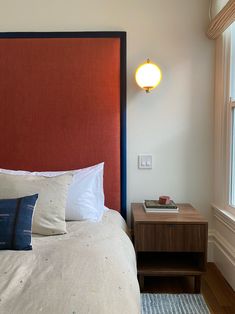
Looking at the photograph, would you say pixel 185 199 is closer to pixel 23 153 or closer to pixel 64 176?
pixel 64 176

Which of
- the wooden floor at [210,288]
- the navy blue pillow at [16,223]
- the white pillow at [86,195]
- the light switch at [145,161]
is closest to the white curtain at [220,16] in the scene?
the light switch at [145,161]

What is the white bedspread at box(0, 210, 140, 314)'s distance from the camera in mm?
1048

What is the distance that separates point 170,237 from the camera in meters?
2.17

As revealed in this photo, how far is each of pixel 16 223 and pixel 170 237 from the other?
107cm

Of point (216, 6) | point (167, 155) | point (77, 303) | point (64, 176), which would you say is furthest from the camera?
point (167, 155)

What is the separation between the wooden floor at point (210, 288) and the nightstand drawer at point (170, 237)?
1.14ft

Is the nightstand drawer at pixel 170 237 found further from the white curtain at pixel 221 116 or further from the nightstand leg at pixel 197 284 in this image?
the white curtain at pixel 221 116

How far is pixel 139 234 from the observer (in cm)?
217

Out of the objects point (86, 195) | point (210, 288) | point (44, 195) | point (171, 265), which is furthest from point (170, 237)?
point (44, 195)

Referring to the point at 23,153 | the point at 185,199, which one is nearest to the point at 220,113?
the point at 185,199

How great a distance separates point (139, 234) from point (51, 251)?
797 mm

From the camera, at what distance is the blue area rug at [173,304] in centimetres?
200

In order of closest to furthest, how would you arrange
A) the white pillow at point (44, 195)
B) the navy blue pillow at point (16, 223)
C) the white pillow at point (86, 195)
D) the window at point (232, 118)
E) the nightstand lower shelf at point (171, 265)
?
the navy blue pillow at point (16, 223) → the white pillow at point (44, 195) → the white pillow at point (86, 195) → the nightstand lower shelf at point (171, 265) → the window at point (232, 118)

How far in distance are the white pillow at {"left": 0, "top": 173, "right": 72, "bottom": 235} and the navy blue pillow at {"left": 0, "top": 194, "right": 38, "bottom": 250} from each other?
0.13m
